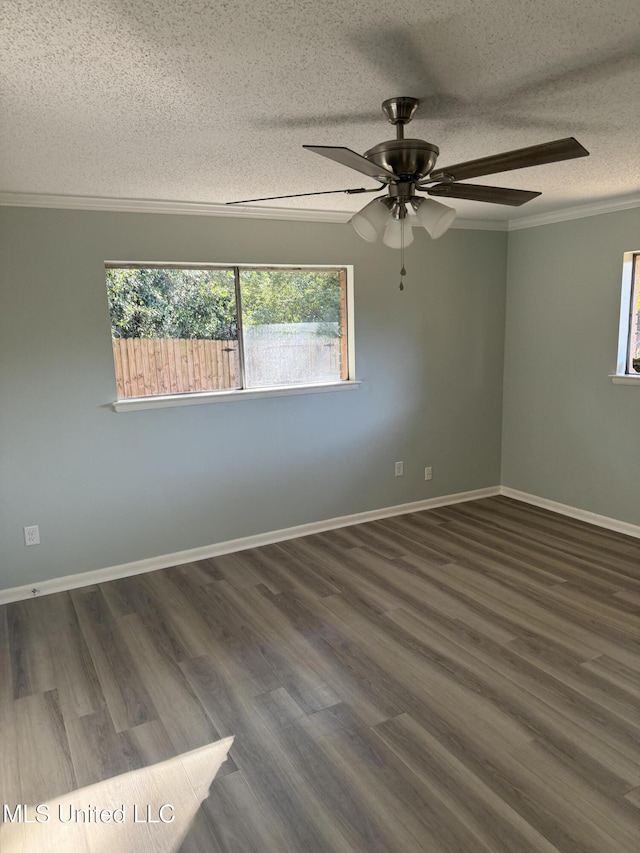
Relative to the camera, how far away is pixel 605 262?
412cm

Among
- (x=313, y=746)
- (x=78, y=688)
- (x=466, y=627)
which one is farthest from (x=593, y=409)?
(x=78, y=688)

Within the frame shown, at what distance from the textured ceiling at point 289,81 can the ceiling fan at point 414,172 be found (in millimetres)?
168

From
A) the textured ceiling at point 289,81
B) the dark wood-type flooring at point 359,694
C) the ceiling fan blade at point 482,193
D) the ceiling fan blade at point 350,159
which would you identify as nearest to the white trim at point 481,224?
the textured ceiling at point 289,81

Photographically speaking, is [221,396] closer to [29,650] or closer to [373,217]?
[29,650]

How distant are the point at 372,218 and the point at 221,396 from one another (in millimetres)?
2062

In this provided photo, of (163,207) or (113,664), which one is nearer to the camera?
(113,664)

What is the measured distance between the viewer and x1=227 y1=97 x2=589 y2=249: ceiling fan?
1.75 meters

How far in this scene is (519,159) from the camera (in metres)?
1.79

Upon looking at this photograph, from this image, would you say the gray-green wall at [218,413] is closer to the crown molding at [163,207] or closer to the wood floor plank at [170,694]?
the crown molding at [163,207]

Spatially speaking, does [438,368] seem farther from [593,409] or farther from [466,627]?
[466,627]

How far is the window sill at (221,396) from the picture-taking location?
3.60 m

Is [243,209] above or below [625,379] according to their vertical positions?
above

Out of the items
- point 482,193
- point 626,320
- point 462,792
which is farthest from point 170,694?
point 626,320

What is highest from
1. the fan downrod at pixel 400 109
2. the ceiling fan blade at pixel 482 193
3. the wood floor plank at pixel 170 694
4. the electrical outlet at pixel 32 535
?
the fan downrod at pixel 400 109
